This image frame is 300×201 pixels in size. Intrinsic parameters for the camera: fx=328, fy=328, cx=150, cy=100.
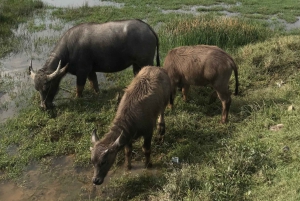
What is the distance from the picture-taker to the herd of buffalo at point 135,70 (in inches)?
199

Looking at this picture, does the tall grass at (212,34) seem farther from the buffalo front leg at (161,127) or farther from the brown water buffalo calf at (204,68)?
the buffalo front leg at (161,127)

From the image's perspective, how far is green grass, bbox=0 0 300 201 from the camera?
181 inches

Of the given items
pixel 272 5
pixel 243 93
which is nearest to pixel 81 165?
pixel 243 93

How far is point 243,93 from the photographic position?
757 cm

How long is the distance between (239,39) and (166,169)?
6.06 m

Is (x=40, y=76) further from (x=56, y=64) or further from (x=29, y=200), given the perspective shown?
(x=29, y=200)

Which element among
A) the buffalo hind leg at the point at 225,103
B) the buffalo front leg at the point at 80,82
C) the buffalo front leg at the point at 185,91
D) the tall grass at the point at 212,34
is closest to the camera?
the buffalo hind leg at the point at 225,103

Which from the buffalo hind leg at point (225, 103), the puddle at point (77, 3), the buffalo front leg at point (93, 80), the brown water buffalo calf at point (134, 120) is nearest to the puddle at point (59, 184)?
the brown water buffalo calf at point (134, 120)

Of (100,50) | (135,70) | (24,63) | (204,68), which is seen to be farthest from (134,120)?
(24,63)

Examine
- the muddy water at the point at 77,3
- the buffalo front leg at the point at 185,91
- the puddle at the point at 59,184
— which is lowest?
the puddle at the point at 59,184

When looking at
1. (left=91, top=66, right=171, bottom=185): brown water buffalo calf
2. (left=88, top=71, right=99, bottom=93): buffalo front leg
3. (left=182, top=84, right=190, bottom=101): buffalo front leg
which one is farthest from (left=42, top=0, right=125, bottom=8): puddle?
(left=91, top=66, right=171, bottom=185): brown water buffalo calf

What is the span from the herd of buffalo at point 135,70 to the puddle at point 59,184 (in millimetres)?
443

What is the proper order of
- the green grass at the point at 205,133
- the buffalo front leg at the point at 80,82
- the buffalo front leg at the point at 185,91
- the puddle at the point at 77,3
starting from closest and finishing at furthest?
the green grass at the point at 205,133
the buffalo front leg at the point at 185,91
the buffalo front leg at the point at 80,82
the puddle at the point at 77,3

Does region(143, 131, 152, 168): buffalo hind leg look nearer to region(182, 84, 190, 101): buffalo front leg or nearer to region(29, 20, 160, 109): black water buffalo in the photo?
region(182, 84, 190, 101): buffalo front leg
